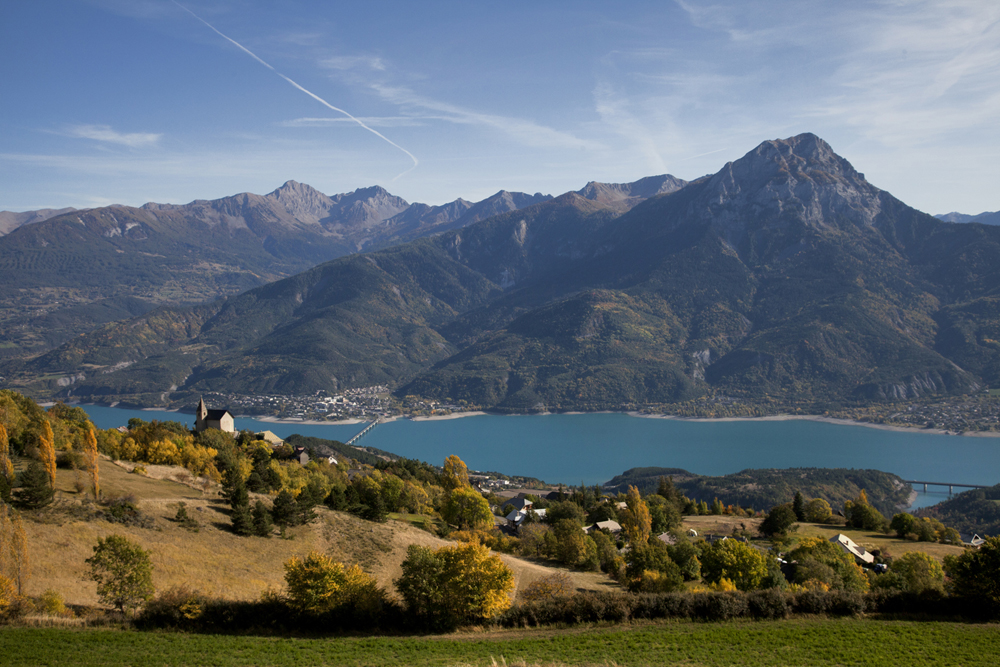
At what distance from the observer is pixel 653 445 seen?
151000 mm

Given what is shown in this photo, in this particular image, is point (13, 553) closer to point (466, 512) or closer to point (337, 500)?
point (337, 500)

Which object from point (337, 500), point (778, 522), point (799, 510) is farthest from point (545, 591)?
point (799, 510)

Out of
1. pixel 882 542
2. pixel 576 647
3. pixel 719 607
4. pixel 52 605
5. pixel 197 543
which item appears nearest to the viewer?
pixel 52 605

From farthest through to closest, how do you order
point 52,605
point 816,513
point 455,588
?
1. point 816,513
2. point 455,588
3. point 52,605

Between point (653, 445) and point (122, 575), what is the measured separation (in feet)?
457

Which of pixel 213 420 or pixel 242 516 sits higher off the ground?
pixel 242 516

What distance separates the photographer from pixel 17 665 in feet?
51.6

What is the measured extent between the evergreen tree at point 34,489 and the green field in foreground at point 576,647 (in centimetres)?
Result: 865

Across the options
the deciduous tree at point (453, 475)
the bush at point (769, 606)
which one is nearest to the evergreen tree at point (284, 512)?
the bush at point (769, 606)

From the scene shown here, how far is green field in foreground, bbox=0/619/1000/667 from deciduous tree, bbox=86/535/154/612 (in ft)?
6.67

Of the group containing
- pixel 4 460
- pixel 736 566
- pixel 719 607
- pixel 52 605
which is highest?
pixel 4 460

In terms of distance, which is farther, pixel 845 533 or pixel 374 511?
pixel 845 533

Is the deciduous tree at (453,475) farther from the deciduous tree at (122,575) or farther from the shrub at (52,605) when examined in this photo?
the shrub at (52,605)

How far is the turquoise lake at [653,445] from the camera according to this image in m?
128
